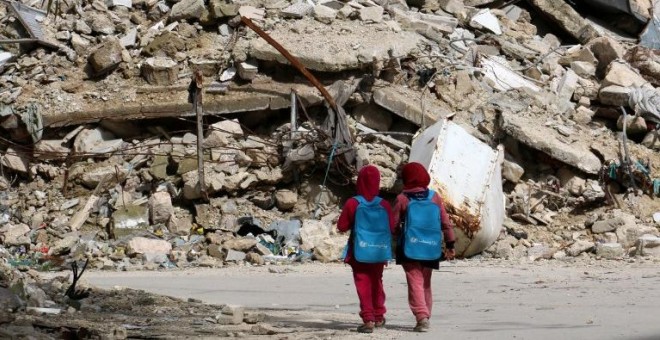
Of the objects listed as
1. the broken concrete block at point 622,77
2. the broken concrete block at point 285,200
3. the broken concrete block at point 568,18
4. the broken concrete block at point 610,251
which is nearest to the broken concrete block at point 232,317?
the broken concrete block at point 610,251

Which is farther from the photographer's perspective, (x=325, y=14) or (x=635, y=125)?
(x=325, y=14)

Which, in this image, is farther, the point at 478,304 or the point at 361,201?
the point at 478,304

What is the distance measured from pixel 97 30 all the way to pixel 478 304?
9.78 meters

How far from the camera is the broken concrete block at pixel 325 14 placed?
16016mm

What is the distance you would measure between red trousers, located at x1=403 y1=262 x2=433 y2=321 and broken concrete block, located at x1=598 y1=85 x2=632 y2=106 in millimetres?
10408

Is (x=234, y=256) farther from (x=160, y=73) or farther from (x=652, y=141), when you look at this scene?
(x=652, y=141)

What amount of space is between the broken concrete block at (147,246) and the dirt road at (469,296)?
A: 4.53 ft

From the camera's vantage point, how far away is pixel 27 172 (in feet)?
49.6

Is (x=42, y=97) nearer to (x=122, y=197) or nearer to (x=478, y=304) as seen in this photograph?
(x=122, y=197)

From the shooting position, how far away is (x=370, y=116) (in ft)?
50.1

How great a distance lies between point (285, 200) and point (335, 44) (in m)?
2.38

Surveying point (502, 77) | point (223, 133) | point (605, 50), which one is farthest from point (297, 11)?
point (605, 50)

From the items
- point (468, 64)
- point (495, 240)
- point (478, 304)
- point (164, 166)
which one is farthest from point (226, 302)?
point (468, 64)

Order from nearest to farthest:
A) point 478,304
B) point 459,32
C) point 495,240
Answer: point 478,304
point 495,240
point 459,32
